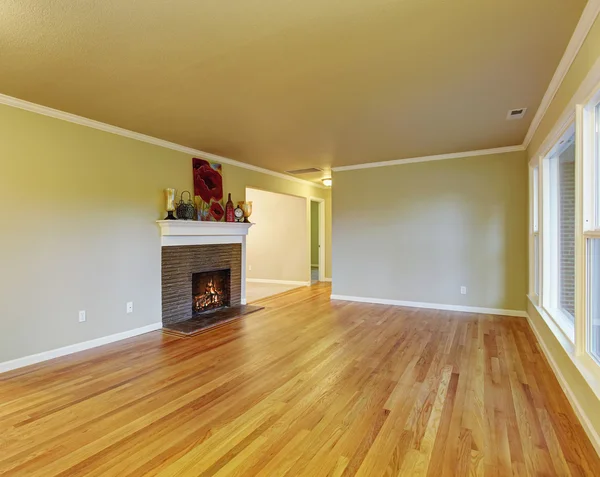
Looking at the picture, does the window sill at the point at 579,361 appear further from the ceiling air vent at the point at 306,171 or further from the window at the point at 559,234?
the ceiling air vent at the point at 306,171

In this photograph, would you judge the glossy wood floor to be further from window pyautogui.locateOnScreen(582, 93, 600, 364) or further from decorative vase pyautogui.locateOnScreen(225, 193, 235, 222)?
decorative vase pyautogui.locateOnScreen(225, 193, 235, 222)

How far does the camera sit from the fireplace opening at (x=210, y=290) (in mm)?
5074

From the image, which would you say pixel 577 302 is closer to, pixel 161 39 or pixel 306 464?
pixel 306 464

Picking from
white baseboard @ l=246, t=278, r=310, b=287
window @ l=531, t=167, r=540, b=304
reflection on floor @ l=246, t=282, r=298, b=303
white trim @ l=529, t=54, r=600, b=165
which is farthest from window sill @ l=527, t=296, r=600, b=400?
white baseboard @ l=246, t=278, r=310, b=287

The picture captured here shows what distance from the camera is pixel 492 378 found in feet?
9.36

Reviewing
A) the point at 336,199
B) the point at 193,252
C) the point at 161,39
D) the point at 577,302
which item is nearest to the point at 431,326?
the point at 577,302

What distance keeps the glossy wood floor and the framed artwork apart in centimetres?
195

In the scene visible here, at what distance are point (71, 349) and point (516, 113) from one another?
16.8 feet

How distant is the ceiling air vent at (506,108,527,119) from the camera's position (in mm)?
3441

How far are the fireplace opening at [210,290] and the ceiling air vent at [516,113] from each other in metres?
4.29

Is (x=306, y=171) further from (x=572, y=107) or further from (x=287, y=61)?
(x=572, y=107)

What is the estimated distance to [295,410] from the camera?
93.4 inches

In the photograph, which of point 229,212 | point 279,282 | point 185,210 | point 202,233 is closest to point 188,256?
point 202,233

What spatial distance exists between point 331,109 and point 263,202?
5.38m
